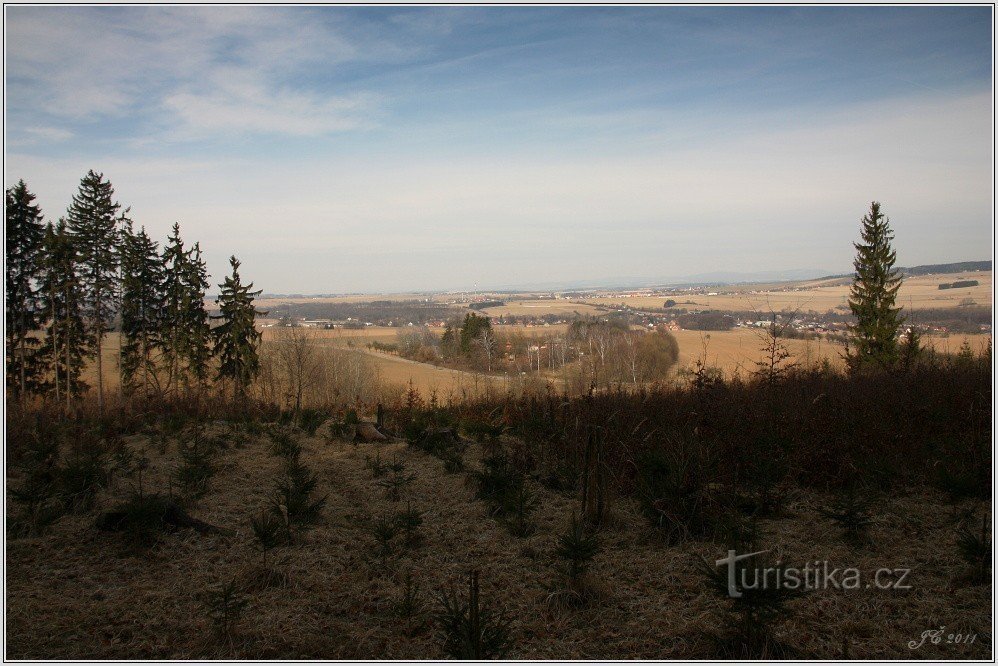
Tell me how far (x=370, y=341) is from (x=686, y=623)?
53.6 m

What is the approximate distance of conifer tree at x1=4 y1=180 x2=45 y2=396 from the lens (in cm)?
1925

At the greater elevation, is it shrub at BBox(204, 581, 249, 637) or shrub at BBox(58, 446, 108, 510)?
shrub at BBox(58, 446, 108, 510)

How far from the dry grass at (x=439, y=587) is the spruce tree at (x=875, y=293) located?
102 feet

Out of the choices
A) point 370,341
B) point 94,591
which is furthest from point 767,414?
point 370,341

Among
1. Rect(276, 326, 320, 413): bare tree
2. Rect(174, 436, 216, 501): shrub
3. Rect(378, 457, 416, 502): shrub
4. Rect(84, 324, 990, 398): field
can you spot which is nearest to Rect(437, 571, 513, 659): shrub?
Rect(378, 457, 416, 502): shrub

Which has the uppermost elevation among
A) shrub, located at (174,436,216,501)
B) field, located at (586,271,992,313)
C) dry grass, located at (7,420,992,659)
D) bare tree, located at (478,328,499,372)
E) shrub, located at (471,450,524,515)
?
field, located at (586,271,992,313)

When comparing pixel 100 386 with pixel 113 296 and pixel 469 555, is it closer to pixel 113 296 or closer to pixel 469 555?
pixel 113 296

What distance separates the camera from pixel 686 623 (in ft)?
11.6

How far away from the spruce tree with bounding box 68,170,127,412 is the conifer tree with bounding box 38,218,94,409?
55cm

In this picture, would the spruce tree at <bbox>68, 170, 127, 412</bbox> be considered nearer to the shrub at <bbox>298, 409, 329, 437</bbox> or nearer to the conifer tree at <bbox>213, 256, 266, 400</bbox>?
the conifer tree at <bbox>213, 256, 266, 400</bbox>

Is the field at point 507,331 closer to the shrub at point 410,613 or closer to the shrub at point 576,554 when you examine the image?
the shrub at point 576,554

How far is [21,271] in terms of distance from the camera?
786 inches

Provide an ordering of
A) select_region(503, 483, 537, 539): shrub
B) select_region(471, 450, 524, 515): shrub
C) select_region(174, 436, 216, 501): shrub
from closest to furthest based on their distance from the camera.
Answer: select_region(503, 483, 537, 539): shrub, select_region(471, 450, 524, 515): shrub, select_region(174, 436, 216, 501): shrub

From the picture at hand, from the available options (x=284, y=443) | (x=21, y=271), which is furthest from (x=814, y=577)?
(x=21, y=271)
